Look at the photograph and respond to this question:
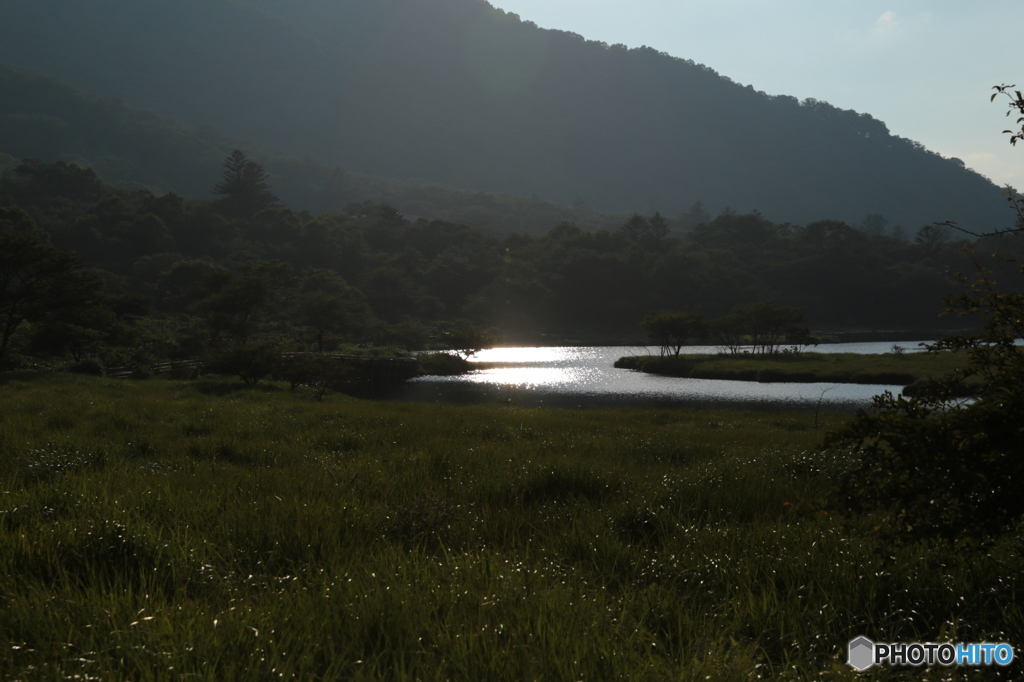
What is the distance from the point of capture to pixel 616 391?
34125 mm

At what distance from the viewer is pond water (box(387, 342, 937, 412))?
29000 mm

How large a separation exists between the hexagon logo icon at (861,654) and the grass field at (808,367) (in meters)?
40.7

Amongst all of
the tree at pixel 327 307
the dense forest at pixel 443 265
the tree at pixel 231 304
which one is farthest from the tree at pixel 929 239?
the tree at pixel 231 304

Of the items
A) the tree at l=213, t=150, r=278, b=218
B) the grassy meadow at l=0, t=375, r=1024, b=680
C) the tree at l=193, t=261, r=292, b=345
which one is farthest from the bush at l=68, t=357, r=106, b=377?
the tree at l=213, t=150, r=278, b=218

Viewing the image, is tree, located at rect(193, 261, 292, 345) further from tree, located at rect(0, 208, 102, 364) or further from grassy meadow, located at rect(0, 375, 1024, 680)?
grassy meadow, located at rect(0, 375, 1024, 680)

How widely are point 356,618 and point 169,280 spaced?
7661 centimetres

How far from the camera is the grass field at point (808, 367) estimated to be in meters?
39.2

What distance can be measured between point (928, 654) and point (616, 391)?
31.4 m

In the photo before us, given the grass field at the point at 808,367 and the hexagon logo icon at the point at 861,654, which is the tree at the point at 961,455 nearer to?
the hexagon logo icon at the point at 861,654

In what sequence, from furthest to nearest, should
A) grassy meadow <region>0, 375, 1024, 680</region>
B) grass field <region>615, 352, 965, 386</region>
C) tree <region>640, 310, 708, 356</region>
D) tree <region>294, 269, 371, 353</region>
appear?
tree <region>294, 269, 371, 353</region> < tree <region>640, 310, 708, 356</region> < grass field <region>615, 352, 965, 386</region> < grassy meadow <region>0, 375, 1024, 680</region>

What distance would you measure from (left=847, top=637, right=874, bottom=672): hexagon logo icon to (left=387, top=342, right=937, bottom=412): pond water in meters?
22.6

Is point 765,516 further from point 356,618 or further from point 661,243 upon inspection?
point 661,243

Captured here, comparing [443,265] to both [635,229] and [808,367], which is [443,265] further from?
[808,367]

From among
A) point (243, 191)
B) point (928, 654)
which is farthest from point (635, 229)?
point (928, 654)
